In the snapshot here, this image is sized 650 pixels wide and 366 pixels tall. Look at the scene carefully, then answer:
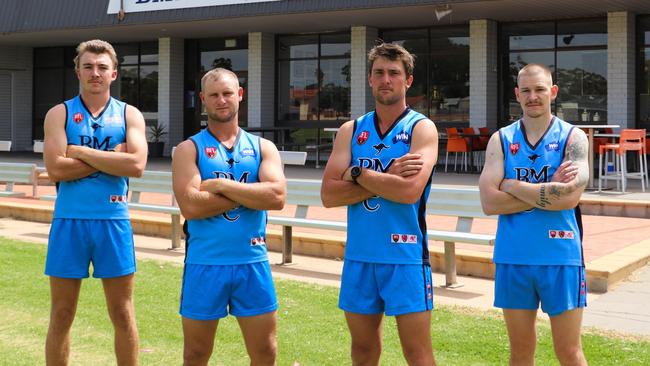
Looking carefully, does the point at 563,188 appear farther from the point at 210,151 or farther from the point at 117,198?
the point at 117,198

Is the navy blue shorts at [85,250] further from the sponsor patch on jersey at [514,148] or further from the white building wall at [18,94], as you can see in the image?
the white building wall at [18,94]

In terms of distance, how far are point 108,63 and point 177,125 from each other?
70.6 feet

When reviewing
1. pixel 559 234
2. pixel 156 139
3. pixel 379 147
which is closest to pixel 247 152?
pixel 379 147

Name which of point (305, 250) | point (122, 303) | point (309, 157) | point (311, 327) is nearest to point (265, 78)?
point (309, 157)

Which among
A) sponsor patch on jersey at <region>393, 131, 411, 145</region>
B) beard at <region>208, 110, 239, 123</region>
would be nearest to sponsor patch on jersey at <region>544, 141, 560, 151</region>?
sponsor patch on jersey at <region>393, 131, 411, 145</region>

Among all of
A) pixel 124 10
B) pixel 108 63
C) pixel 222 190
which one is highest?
pixel 124 10

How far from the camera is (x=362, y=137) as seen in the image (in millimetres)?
4270

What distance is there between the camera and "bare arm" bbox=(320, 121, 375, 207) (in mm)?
4176

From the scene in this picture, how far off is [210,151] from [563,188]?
67.6 inches

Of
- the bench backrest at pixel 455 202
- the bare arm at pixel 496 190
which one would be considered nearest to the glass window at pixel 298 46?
the bench backrest at pixel 455 202

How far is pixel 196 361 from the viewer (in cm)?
420

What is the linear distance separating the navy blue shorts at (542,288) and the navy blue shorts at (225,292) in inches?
46.1

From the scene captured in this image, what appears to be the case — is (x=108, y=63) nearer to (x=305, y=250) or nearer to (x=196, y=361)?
(x=196, y=361)

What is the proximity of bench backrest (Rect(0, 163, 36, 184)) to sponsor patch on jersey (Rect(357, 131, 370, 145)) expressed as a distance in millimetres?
11408
